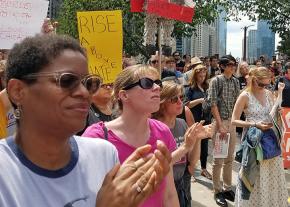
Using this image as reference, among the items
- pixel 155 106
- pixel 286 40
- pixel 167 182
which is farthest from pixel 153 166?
pixel 286 40

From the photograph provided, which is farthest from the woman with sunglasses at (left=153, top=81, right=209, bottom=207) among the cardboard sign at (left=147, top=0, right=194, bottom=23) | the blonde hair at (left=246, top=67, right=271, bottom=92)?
the cardboard sign at (left=147, top=0, right=194, bottom=23)

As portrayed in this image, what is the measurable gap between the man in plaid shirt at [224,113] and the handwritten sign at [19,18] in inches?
101

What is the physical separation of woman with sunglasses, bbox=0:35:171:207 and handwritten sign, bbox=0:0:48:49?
262 cm

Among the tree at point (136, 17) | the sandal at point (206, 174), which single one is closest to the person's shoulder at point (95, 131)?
the sandal at point (206, 174)

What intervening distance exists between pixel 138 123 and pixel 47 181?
1206 mm

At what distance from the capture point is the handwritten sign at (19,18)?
3984mm

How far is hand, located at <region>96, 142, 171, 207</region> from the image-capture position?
135 centimetres

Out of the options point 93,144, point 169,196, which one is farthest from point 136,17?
point 93,144

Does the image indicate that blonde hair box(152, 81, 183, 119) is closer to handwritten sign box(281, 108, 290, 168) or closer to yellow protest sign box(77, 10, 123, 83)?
yellow protest sign box(77, 10, 123, 83)

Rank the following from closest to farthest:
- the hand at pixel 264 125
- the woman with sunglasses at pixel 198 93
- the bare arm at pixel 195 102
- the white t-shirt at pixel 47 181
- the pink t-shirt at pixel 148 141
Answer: the white t-shirt at pixel 47 181
the pink t-shirt at pixel 148 141
the hand at pixel 264 125
the bare arm at pixel 195 102
the woman with sunglasses at pixel 198 93

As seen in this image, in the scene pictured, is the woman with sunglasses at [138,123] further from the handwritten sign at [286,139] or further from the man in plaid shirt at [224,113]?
the handwritten sign at [286,139]

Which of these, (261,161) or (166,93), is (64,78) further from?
(261,161)

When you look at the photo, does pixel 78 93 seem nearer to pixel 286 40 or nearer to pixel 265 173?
pixel 265 173

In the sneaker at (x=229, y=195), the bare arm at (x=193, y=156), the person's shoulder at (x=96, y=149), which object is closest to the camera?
the person's shoulder at (x=96, y=149)
